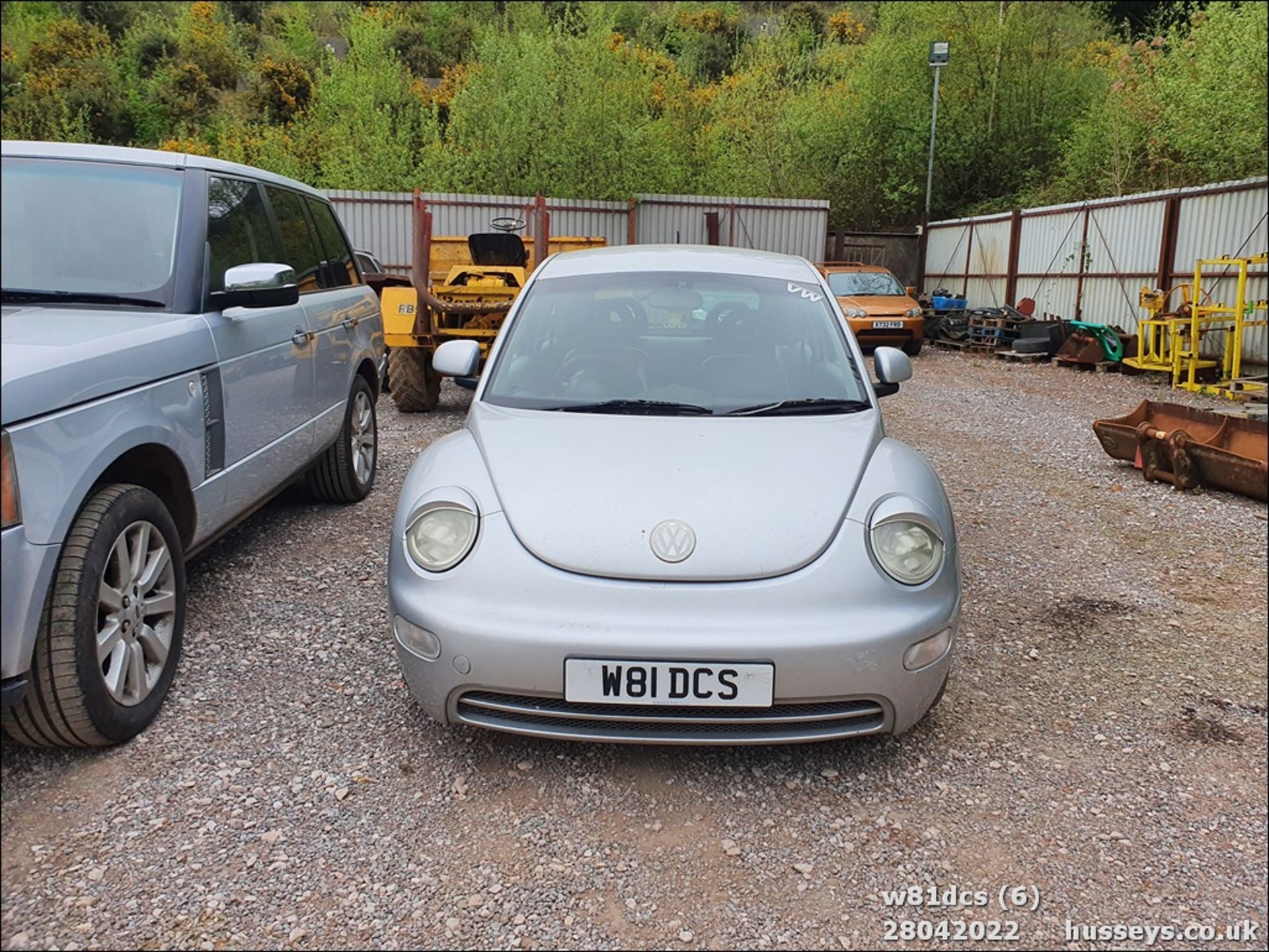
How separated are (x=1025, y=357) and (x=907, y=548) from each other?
13.0 meters

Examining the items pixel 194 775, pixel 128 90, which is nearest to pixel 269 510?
pixel 194 775

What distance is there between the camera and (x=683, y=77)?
26.9 meters

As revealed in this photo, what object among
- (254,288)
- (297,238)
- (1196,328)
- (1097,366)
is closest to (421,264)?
(297,238)

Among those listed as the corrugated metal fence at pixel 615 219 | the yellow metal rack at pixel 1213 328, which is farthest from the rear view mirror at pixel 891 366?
the corrugated metal fence at pixel 615 219

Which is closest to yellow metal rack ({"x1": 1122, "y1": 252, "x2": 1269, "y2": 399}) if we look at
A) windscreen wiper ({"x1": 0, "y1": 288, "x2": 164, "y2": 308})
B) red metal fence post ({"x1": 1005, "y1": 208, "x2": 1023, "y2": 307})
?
red metal fence post ({"x1": 1005, "y1": 208, "x2": 1023, "y2": 307})

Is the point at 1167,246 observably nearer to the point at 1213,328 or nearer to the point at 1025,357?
the point at 1025,357

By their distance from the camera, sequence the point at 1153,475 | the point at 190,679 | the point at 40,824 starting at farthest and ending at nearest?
the point at 190,679 → the point at 1153,475 → the point at 40,824

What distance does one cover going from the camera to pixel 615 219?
18.8 meters

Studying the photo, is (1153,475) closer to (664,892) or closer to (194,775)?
(664,892)

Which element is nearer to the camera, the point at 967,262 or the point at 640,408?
the point at 640,408

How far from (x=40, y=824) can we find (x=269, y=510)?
304cm

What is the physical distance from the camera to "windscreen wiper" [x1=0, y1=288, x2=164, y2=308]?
8.75 feet

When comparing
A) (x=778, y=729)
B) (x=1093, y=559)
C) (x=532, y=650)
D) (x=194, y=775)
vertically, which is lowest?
(x=194, y=775)

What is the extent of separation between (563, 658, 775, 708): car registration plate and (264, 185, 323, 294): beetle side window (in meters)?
2.94
